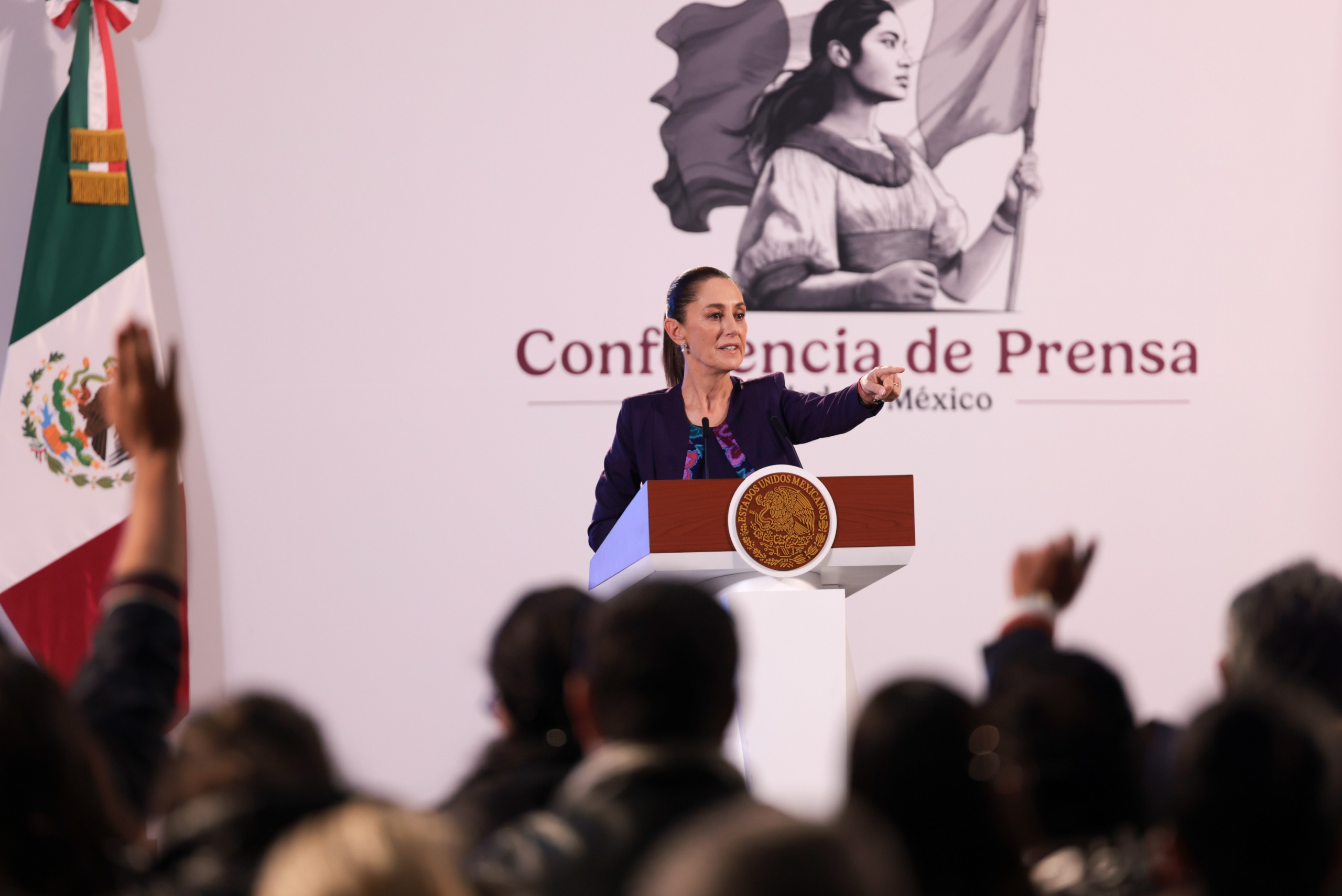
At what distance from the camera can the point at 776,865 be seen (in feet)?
2.49

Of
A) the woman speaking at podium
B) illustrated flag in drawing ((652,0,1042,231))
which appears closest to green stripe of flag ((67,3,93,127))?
illustrated flag in drawing ((652,0,1042,231))

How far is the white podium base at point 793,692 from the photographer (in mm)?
2744

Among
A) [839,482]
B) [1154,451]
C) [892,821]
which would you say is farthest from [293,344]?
[892,821]

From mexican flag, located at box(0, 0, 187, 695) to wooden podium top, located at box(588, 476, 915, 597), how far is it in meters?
3.11

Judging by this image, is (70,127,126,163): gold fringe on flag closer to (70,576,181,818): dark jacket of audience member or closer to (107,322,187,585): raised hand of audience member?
(107,322,187,585): raised hand of audience member

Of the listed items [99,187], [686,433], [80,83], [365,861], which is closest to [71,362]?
[99,187]

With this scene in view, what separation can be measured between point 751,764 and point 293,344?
3.39 metres

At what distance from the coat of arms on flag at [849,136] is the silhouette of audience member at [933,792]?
169 inches

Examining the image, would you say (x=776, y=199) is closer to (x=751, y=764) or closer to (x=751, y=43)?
(x=751, y=43)

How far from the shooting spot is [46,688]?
Answer: 1.28 meters

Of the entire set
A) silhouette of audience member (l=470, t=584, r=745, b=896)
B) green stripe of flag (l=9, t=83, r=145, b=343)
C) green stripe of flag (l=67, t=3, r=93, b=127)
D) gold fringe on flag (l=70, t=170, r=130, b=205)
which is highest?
green stripe of flag (l=67, t=3, r=93, b=127)

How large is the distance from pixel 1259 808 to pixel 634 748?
2.14 ft

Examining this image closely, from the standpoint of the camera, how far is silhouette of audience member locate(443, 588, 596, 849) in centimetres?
181

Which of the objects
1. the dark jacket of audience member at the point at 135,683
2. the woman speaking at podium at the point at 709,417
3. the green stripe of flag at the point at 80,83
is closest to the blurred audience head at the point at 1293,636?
the dark jacket of audience member at the point at 135,683
